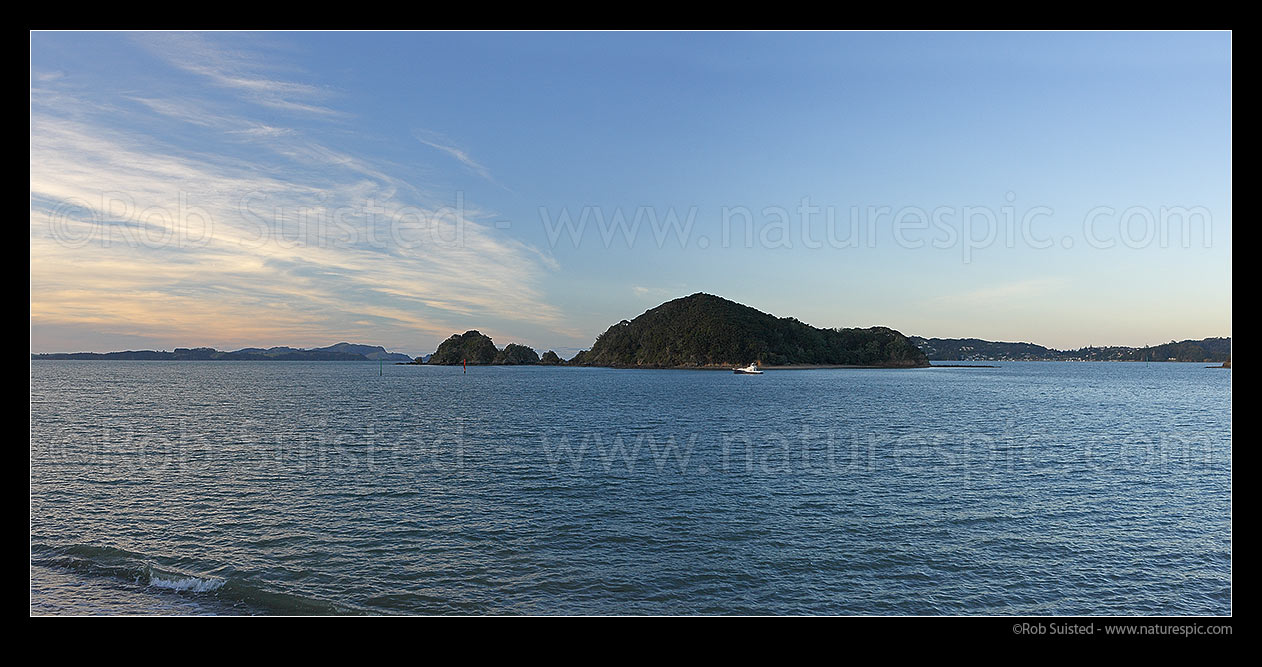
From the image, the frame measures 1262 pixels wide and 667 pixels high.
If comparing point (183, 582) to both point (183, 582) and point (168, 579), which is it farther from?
point (168, 579)

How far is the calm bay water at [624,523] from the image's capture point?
14.6m

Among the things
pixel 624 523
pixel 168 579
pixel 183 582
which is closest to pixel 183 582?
pixel 183 582

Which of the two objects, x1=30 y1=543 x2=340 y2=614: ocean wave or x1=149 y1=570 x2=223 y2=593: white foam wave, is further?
x1=149 y1=570 x2=223 y2=593: white foam wave

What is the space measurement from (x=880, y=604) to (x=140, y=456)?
36.2 m

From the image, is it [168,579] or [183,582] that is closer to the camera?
[183,582]

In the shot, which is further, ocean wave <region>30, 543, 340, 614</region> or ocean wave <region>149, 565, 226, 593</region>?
ocean wave <region>149, 565, 226, 593</region>

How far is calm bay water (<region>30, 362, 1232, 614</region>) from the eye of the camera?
1460 centimetres

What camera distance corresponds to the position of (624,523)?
20.5 m

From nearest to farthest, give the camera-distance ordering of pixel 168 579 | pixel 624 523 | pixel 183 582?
pixel 183 582 → pixel 168 579 → pixel 624 523

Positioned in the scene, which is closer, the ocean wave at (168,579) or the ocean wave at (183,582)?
the ocean wave at (168,579)

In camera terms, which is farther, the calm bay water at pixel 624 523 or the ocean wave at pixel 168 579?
the calm bay water at pixel 624 523

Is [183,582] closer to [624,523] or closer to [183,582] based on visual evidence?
[183,582]

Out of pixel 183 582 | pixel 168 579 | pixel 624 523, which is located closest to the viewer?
pixel 183 582

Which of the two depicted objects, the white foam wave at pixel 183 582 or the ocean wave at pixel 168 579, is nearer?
the ocean wave at pixel 168 579
